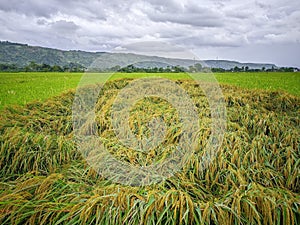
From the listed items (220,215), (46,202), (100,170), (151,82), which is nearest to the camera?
(220,215)

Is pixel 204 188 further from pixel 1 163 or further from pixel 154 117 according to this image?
pixel 1 163

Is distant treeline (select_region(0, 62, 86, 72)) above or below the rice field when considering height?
above

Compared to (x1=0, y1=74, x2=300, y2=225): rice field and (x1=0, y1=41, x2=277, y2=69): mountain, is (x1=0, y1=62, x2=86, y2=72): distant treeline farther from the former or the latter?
(x1=0, y1=74, x2=300, y2=225): rice field

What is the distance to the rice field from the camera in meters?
1.46

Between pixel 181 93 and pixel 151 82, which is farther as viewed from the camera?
pixel 151 82

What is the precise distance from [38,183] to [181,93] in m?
2.63

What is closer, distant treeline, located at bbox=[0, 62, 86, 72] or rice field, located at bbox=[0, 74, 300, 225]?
rice field, located at bbox=[0, 74, 300, 225]

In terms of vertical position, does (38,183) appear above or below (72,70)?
below

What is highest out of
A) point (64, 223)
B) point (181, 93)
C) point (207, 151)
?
point (181, 93)

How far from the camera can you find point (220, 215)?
145 centimetres

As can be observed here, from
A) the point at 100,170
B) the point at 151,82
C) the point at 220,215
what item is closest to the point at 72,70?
the point at 151,82

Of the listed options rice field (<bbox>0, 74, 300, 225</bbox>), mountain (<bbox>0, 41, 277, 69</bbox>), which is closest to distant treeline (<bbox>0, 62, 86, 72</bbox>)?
mountain (<bbox>0, 41, 277, 69</bbox>)

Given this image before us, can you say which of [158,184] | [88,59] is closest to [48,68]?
[88,59]

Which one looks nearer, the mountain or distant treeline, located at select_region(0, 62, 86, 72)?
the mountain
